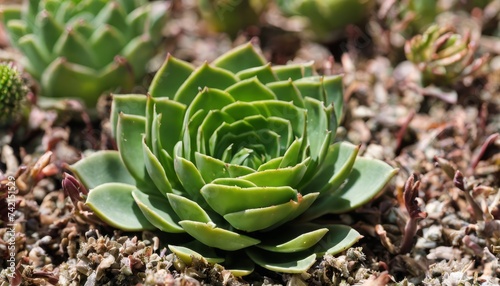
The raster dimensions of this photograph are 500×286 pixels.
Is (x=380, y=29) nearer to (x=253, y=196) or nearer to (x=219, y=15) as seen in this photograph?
(x=219, y=15)

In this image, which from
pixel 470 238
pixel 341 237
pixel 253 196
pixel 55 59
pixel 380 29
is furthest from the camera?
pixel 380 29

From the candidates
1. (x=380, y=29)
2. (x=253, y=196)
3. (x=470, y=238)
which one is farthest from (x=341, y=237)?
(x=380, y=29)

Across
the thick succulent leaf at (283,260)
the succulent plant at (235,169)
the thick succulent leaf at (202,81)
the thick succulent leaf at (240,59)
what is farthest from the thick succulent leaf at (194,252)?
the thick succulent leaf at (240,59)

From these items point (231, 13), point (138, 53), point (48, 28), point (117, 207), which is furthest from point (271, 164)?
point (231, 13)

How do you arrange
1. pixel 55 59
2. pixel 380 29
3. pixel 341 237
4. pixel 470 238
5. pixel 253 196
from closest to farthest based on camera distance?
pixel 253 196, pixel 341 237, pixel 470 238, pixel 55 59, pixel 380 29

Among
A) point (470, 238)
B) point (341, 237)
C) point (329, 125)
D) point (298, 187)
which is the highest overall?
point (329, 125)

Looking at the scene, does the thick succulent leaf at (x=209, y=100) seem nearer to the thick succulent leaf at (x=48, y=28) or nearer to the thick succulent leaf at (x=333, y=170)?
the thick succulent leaf at (x=333, y=170)
